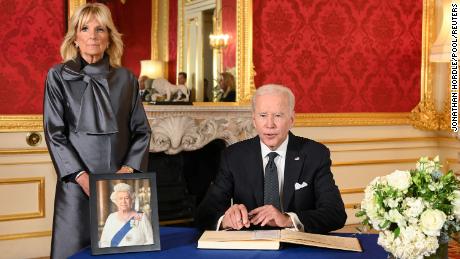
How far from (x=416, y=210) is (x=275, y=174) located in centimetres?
97

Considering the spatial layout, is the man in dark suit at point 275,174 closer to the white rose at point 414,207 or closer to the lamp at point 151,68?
the white rose at point 414,207

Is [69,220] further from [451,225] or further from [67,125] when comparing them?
→ [451,225]

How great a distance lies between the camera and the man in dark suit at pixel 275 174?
2.60 m

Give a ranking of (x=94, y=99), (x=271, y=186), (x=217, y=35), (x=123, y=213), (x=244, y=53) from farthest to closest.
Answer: (x=244, y=53)
(x=217, y=35)
(x=94, y=99)
(x=271, y=186)
(x=123, y=213)

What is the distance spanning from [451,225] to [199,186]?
406cm

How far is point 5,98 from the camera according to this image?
4.81m

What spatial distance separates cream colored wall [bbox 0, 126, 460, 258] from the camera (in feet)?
15.8

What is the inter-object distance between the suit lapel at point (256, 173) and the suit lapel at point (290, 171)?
0.10 metres

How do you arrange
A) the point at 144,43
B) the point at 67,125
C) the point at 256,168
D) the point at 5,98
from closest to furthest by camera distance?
the point at 256,168 → the point at 67,125 → the point at 5,98 → the point at 144,43

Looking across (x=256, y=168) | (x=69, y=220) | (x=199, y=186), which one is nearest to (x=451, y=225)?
(x=256, y=168)

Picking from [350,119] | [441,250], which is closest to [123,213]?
[441,250]

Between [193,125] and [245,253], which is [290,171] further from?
[193,125]

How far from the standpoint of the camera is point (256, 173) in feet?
8.84

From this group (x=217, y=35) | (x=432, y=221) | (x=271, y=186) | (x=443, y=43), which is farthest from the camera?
(x=443, y=43)
